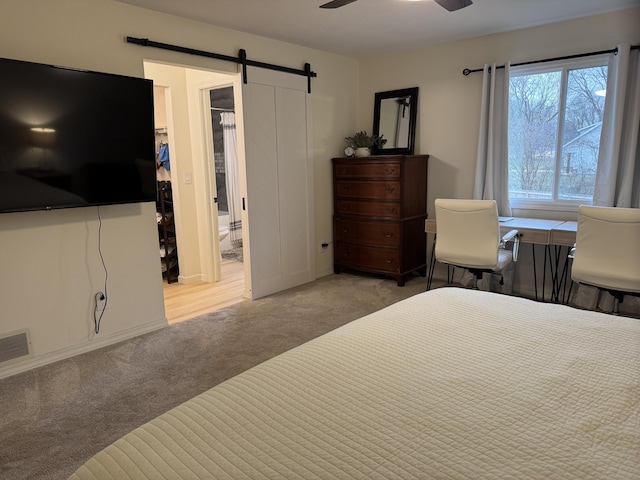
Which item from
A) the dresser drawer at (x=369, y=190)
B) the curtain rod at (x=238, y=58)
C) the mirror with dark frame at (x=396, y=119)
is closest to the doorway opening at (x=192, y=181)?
the curtain rod at (x=238, y=58)

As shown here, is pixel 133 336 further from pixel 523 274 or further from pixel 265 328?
pixel 523 274

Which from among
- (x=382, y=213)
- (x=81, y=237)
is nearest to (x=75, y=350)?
(x=81, y=237)

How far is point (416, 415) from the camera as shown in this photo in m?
1.11

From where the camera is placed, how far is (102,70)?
3.02 m

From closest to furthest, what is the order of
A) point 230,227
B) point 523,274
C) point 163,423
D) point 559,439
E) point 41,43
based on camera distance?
point 559,439
point 163,423
point 41,43
point 523,274
point 230,227

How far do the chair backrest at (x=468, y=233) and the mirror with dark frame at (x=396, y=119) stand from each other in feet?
4.42

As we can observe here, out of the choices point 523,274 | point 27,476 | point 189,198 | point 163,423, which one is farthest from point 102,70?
point 523,274

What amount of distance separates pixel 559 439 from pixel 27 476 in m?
2.08

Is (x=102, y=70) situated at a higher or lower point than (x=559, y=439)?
higher

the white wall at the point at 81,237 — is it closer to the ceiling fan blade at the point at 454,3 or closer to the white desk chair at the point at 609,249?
the ceiling fan blade at the point at 454,3

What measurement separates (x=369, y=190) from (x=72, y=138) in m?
2.82

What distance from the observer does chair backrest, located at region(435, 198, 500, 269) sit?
3520 millimetres

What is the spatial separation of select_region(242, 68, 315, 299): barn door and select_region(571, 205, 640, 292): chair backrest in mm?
2587

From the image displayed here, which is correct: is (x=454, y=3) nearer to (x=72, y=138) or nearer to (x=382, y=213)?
(x=382, y=213)
